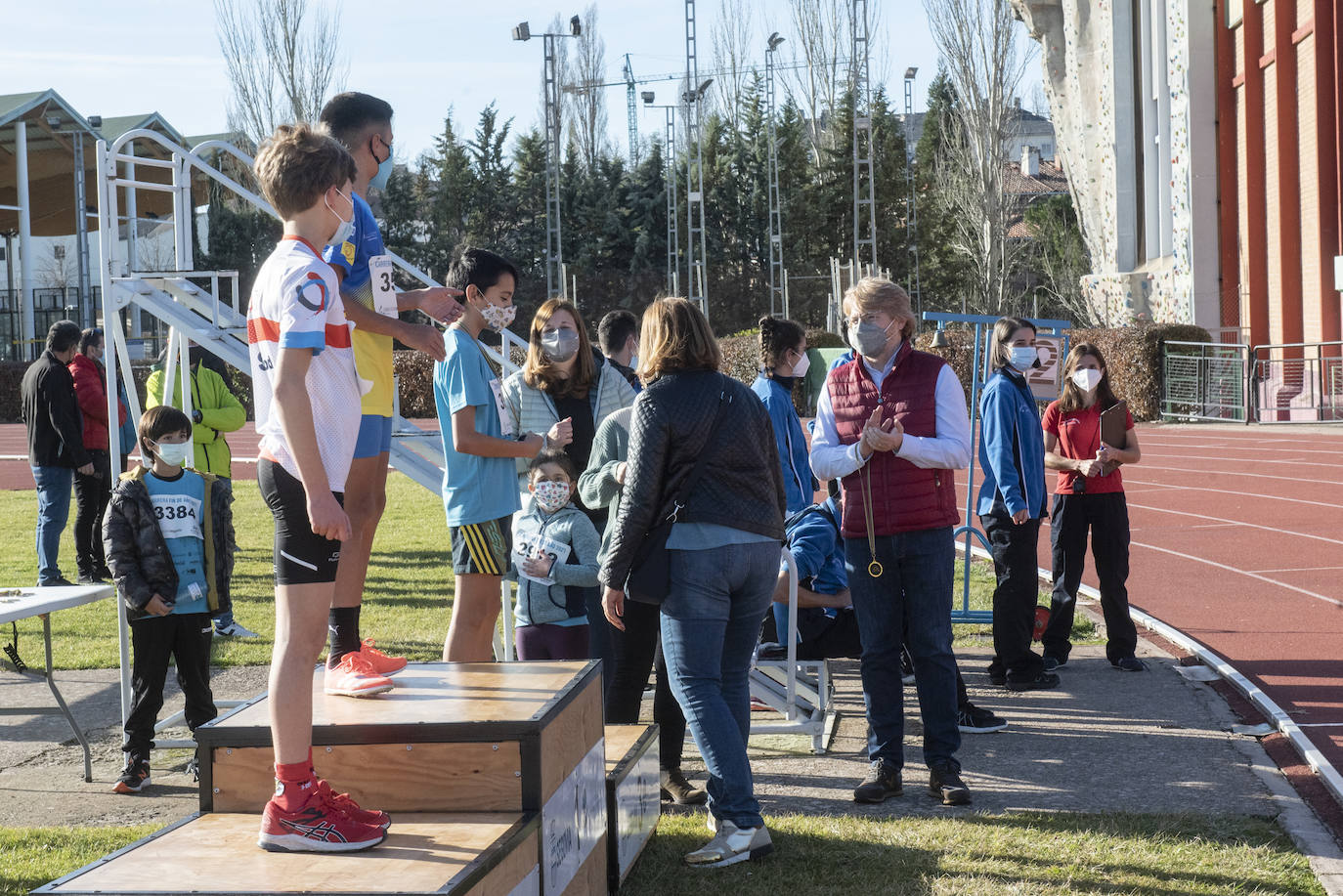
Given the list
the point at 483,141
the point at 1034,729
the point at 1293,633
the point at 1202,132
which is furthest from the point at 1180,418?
the point at 483,141

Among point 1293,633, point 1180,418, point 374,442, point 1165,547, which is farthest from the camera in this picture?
point 1180,418

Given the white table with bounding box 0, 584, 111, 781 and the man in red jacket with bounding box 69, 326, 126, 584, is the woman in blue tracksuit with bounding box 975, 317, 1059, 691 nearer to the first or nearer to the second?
the white table with bounding box 0, 584, 111, 781

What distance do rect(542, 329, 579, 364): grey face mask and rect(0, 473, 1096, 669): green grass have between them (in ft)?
10.2

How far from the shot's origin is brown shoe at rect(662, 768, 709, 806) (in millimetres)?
5418

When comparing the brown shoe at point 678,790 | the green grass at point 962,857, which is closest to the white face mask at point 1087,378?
the green grass at point 962,857

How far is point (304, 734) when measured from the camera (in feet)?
11.1

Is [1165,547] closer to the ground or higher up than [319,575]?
closer to the ground

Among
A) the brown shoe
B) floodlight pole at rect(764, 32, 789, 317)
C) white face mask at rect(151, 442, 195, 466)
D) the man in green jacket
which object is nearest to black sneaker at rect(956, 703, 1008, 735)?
the brown shoe

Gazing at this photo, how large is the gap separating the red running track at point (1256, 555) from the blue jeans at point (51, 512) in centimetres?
847

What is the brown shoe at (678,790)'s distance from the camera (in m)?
5.42

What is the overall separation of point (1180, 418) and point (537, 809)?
25206 millimetres

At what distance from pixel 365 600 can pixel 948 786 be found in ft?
20.1

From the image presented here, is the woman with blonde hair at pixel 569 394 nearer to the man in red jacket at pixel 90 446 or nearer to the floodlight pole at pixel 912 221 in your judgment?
the man in red jacket at pixel 90 446

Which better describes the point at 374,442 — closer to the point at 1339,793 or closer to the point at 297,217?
the point at 297,217
